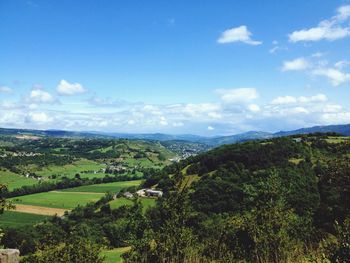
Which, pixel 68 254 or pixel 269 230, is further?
pixel 68 254

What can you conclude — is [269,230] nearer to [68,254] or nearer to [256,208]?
[256,208]

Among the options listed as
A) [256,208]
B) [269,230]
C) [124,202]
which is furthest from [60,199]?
[269,230]

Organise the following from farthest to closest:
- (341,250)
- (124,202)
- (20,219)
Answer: (124,202)
(20,219)
(341,250)

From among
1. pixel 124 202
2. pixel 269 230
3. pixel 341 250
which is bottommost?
pixel 124 202

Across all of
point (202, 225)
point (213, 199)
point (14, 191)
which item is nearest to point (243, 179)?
point (213, 199)

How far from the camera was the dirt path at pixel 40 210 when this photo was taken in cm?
15862

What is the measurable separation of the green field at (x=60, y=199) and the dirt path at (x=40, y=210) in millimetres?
3868

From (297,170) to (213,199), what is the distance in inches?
1225

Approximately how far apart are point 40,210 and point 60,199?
24.3 meters

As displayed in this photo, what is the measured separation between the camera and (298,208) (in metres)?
106

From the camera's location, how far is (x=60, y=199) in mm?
186125

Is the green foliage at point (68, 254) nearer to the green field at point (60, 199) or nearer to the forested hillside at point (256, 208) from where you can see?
the forested hillside at point (256, 208)

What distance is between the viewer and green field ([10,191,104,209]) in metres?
174

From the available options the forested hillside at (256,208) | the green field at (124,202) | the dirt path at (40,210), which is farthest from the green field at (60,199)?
the forested hillside at (256,208)
